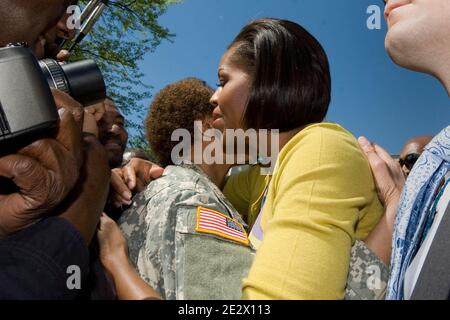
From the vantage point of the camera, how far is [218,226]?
142 cm

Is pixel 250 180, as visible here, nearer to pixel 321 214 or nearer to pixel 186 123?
pixel 186 123

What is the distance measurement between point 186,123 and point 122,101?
8.19 m

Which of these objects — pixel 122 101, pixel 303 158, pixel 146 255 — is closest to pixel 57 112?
pixel 303 158

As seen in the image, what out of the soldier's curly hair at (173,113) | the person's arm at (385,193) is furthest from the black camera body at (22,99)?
the soldier's curly hair at (173,113)

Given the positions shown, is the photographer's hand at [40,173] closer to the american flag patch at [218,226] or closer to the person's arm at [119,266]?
the person's arm at [119,266]

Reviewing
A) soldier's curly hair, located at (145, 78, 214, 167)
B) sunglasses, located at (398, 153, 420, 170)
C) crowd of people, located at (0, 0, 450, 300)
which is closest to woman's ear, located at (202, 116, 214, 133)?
soldier's curly hair, located at (145, 78, 214, 167)

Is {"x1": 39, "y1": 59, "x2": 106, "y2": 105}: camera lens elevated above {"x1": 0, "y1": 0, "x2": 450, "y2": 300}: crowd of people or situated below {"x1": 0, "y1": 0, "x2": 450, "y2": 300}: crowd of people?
above

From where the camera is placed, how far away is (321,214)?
113cm

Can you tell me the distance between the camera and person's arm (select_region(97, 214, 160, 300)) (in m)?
1.27

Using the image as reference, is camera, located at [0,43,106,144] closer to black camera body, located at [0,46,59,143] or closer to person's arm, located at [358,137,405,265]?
black camera body, located at [0,46,59,143]

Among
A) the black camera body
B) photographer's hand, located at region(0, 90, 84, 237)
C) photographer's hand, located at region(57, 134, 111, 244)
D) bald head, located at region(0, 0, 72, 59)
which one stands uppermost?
bald head, located at region(0, 0, 72, 59)

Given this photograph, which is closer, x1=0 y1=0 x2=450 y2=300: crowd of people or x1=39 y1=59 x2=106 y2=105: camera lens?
x1=0 y1=0 x2=450 y2=300: crowd of people

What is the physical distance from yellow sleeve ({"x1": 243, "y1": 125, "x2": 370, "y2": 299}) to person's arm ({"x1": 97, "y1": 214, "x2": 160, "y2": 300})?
33cm
